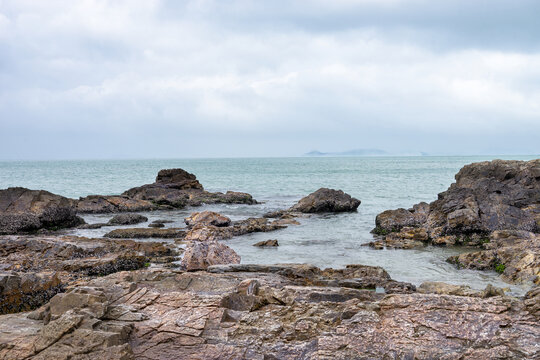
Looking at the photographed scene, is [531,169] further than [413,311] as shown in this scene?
Yes

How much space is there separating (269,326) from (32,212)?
27.0 metres

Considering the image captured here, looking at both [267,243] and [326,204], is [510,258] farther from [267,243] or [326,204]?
[326,204]

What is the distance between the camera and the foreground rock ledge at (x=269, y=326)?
684cm

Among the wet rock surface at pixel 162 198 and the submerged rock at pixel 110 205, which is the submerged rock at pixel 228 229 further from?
the wet rock surface at pixel 162 198

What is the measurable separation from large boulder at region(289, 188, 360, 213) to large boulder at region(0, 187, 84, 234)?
17.8m

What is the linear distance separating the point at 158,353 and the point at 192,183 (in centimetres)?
4372

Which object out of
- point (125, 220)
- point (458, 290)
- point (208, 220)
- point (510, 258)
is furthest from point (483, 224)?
point (125, 220)

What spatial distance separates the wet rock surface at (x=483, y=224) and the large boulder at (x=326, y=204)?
866cm

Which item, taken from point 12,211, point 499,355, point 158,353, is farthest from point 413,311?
point 12,211

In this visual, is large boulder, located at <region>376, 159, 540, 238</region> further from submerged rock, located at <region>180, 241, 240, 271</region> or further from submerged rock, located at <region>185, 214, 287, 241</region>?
submerged rock, located at <region>180, 241, 240, 271</region>

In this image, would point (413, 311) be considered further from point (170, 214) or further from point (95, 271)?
point (170, 214)

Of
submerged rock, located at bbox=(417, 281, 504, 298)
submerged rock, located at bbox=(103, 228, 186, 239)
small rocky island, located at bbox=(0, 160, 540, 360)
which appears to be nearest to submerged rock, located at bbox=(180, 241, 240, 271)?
small rocky island, located at bbox=(0, 160, 540, 360)

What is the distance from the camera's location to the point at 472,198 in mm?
24672

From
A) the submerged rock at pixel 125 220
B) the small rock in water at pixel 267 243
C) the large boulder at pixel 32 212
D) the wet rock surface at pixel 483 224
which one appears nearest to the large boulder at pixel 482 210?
the wet rock surface at pixel 483 224
